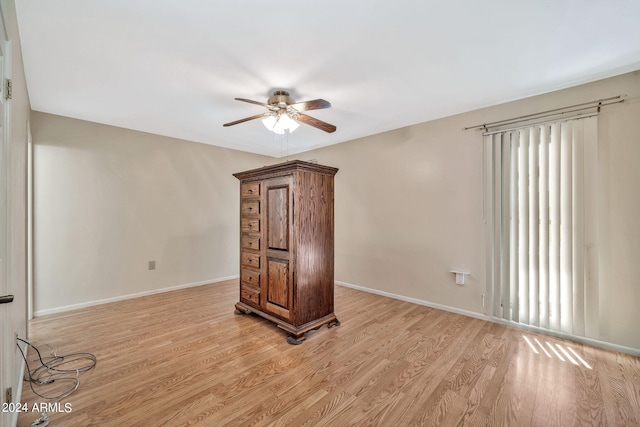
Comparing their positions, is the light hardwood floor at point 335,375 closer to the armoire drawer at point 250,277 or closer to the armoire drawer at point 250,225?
the armoire drawer at point 250,277

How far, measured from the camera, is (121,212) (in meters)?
3.61

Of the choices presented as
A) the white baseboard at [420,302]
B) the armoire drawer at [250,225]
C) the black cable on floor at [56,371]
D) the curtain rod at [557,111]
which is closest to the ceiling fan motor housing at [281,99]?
the armoire drawer at [250,225]

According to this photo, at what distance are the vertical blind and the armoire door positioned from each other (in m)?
2.18

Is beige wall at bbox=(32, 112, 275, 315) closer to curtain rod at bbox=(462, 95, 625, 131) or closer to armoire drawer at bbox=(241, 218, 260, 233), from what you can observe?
armoire drawer at bbox=(241, 218, 260, 233)

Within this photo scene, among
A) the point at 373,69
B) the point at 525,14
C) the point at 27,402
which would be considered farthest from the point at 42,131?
the point at 525,14

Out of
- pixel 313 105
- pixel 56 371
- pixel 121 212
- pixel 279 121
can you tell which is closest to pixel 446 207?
pixel 313 105

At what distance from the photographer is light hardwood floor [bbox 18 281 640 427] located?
5.04 feet

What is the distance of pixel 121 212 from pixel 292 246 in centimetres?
269

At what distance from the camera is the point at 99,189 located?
346 cm

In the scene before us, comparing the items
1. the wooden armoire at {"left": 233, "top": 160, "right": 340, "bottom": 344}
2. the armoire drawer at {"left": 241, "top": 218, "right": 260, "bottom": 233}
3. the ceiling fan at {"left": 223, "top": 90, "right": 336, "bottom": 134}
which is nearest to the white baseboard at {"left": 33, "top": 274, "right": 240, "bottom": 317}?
the wooden armoire at {"left": 233, "top": 160, "right": 340, "bottom": 344}

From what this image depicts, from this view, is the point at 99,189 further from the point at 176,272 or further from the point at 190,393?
the point at 190,393

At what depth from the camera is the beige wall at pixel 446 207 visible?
7.34 feet

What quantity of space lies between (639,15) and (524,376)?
8.19 feet

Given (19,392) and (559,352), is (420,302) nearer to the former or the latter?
(559,352)
